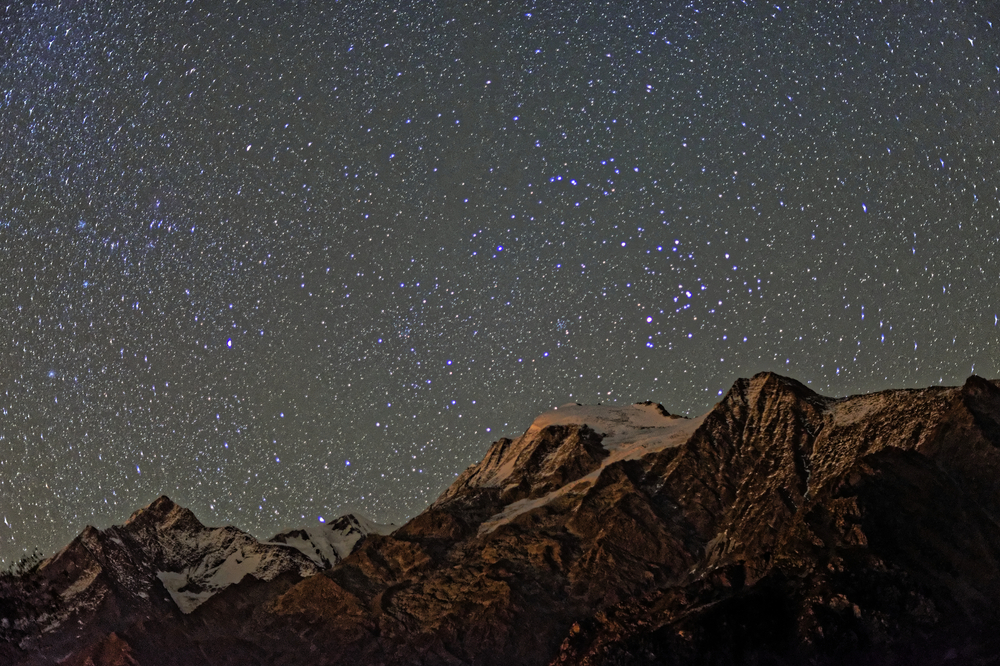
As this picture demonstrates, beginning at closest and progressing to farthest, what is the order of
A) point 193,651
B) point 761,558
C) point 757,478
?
point 761,558 < point 757,478 < point 193,651

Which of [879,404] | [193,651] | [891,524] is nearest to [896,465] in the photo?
[891,524]

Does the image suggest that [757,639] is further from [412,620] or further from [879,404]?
[412,620]

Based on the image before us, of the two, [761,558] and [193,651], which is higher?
[193,651]

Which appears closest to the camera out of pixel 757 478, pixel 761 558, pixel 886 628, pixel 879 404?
pixel 886 628

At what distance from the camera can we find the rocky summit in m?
104

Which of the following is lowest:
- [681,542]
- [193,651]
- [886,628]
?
[886,628]

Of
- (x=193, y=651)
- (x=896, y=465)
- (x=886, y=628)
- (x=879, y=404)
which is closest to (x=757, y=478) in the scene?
(x=879, y=404)

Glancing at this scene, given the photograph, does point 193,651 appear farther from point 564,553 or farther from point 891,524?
point 891,524

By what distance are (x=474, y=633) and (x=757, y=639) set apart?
59606 mm

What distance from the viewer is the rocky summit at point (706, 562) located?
103750 millimetres

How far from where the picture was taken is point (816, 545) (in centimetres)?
11675

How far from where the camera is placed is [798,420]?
165 m

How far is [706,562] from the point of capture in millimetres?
155125

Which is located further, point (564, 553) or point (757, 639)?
point (564, 553)
